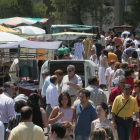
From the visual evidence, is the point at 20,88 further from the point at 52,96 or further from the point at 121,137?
the point at 121,137

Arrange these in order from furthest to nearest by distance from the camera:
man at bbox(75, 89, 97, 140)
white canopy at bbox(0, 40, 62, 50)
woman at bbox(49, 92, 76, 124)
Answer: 1. white canopy at bbox(0, 40, 62, 50)
2. woman at bbox(49, 92, 76, 124)
3. man at bbox(75, 89, 97, 140)

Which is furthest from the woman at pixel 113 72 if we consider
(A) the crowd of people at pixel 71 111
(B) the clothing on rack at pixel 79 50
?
(B) the clothing on rack at pixel 79 50

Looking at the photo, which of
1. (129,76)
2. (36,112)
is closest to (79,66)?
(129,76)

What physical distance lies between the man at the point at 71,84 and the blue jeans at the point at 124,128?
1.90m

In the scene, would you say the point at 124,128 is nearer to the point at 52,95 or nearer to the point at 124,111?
the point at 124,111

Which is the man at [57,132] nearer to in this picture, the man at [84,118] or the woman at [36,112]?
the woman at [36,112]

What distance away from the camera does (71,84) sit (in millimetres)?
11195

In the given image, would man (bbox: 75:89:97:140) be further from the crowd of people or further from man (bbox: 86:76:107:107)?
man (bbox: 86:76:107:107)

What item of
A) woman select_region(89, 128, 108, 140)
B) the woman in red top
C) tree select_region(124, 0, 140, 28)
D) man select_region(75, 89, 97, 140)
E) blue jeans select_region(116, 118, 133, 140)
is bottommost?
blue jeans select_region(116, 118, 133, 140)

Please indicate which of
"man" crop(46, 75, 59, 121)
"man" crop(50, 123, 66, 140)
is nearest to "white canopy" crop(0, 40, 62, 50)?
"man" crop(46, 75, 59, 121)

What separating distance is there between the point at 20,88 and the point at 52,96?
2.80 m

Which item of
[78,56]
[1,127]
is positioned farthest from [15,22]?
[1,127]

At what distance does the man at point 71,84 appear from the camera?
1123cm

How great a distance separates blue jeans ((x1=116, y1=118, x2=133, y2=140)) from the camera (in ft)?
31.3
